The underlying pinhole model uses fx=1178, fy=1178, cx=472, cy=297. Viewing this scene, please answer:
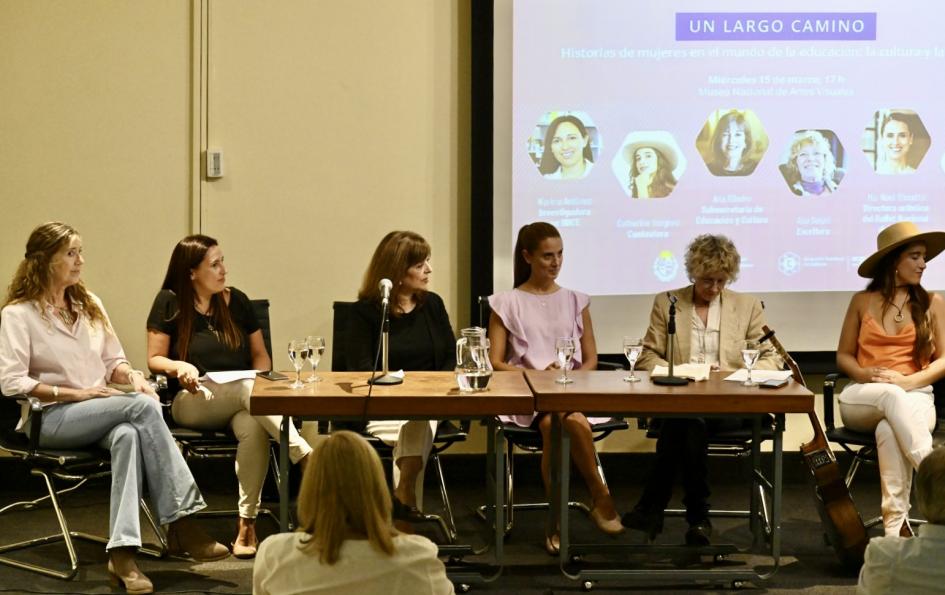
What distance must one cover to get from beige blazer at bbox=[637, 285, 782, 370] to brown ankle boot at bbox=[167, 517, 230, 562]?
183 centimetres

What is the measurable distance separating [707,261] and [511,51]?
4.62 feet

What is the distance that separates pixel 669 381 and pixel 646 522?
2.46 feet

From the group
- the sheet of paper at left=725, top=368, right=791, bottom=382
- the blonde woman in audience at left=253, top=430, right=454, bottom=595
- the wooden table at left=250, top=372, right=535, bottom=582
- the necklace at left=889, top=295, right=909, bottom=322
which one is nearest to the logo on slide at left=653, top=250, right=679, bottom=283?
the necklace at left=889, top=295, right=909, bottom=322

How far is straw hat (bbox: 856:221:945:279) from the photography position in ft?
15.7

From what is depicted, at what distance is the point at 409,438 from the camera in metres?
4.46

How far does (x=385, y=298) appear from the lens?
4.06m

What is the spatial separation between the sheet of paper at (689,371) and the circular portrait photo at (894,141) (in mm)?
1856

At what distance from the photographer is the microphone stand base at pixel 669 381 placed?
13.5 feet

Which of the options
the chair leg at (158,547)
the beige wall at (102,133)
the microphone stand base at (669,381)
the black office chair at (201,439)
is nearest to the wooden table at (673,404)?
the microphone stand base at (669,381)

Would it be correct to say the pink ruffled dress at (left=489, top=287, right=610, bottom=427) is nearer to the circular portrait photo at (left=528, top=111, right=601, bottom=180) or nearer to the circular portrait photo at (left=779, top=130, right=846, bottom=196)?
the circular portrait photo at (left=528, top=111, right=601, bottom=180)

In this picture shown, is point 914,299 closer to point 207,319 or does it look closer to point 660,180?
point 660,180

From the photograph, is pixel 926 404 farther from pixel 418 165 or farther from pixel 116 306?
pixel 116 306

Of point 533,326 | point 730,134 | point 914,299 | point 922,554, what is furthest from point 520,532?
point 922,554

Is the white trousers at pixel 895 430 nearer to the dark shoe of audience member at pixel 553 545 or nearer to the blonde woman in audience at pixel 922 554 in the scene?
the dark shoe of audience member at pixel 553 545
